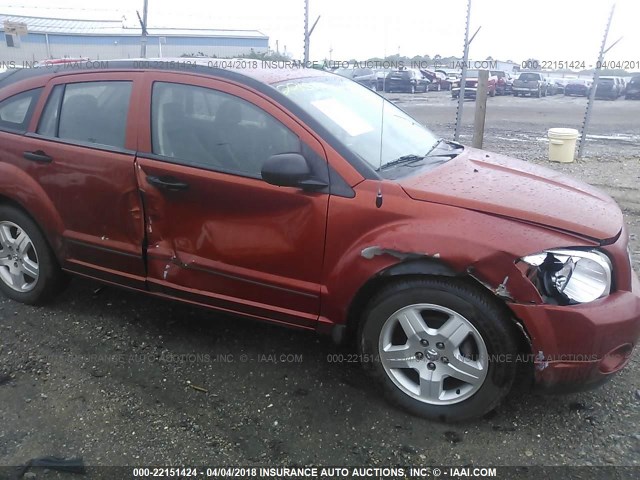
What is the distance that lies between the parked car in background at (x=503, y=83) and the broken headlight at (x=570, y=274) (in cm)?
3118

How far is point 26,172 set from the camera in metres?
3.62

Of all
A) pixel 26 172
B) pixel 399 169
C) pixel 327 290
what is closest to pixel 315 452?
pixel 327 290

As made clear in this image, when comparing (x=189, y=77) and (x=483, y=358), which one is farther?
(x=189, y=77)

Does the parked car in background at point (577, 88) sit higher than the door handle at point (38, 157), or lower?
higher

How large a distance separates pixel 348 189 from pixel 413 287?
59 centimetres

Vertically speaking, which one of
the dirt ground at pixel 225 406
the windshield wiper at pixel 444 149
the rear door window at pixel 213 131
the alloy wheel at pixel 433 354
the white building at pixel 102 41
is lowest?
the dirt ground at pixel 225 406

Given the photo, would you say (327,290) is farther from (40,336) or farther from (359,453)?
(40,336)

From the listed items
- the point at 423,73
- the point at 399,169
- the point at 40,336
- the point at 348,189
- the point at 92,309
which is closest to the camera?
the point at 348,189

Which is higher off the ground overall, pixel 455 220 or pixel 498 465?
pixel 455 220

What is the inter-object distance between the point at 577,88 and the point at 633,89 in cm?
317

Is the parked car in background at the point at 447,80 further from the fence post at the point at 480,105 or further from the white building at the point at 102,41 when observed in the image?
the fence post at the point at 480,105

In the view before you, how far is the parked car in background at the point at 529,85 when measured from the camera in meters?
30.9

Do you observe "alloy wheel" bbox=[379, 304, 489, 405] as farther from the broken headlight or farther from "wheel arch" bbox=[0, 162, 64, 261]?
"wheel arch" bbox=[0, 162, 64, 261]

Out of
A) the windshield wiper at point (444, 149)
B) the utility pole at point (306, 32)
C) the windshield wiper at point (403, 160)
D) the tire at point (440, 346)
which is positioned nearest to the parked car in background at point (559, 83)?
the utility pole at point (306, 32)
